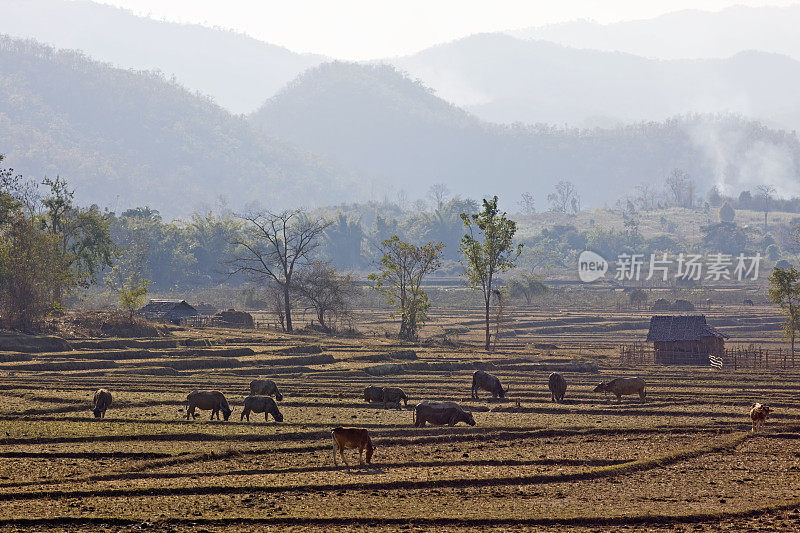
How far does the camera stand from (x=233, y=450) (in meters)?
29.2

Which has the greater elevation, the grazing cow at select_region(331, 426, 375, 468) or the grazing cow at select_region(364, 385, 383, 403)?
the grazing cow at select_region(331, 426, 375, 468)

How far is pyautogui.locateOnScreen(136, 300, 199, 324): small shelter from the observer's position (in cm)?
9175

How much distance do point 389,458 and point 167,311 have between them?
224 feet

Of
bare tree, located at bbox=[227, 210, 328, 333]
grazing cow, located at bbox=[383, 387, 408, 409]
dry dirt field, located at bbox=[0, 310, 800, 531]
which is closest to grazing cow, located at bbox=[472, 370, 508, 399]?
dry dirt field, located at bbox=[0, 310, 800, 531]

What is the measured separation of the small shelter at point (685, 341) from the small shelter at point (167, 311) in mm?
45715

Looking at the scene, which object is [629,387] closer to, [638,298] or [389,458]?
[389,458]

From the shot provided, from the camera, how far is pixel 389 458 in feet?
93.5

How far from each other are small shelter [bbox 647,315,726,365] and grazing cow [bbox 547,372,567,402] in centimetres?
2893

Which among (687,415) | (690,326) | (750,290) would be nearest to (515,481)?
(687,415)

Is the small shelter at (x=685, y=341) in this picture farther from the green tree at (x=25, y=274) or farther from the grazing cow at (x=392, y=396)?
the green tree at (x=25, y=274)

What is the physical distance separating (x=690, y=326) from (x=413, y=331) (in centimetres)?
2524

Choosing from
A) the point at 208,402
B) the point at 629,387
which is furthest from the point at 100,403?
the point at 629,387

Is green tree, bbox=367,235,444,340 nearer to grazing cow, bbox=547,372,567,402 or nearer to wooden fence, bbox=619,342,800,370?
wooden fence, bbox=619,342,800,370

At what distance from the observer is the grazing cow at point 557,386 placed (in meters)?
45.0
